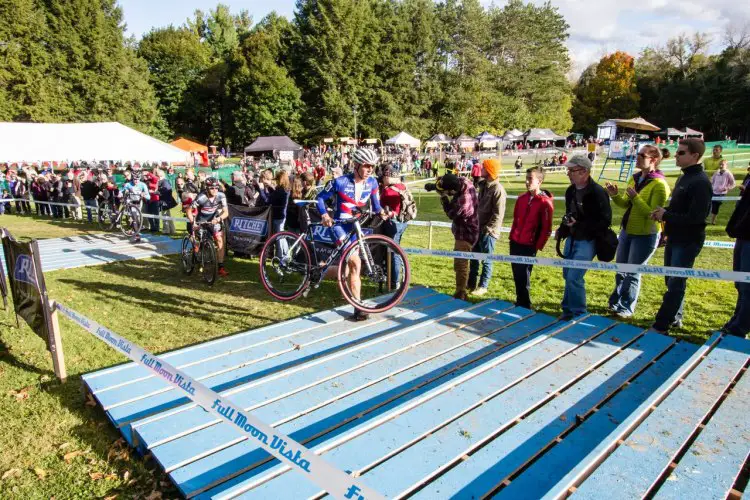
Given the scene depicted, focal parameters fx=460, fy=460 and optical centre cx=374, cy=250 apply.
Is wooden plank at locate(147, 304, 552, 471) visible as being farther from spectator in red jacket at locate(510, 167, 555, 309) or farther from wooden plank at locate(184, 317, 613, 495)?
spectator in red jacket at locate(510, 167, 555, 309)

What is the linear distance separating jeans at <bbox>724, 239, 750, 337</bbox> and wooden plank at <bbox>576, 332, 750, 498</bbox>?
760mm

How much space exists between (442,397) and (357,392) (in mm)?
747

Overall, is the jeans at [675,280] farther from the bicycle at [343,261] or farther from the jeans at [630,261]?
the bicycle at [343,261]

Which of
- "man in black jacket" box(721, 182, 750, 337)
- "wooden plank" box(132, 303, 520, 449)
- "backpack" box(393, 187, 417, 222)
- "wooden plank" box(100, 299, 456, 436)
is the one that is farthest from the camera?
"backpack" box(393, 187, 417, 222)

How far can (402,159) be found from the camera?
40.8 meters

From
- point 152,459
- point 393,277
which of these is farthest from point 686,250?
point 152,459

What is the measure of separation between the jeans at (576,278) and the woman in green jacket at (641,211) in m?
0.67

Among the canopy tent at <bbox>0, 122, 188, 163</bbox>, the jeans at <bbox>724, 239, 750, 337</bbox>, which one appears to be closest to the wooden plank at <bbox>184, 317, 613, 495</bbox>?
the jeans at <bbox>724, 239, 750, 337</bbox>

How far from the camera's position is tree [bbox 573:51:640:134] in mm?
80625

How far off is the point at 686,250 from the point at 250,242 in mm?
8110

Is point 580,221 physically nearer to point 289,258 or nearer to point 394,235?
point 394,235

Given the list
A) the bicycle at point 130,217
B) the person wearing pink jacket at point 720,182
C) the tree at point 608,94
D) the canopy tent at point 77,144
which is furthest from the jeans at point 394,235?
the tree at point 608,94

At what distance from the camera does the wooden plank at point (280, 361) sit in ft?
12.7

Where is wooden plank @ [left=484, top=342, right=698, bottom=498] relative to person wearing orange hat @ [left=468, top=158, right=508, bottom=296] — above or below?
below
